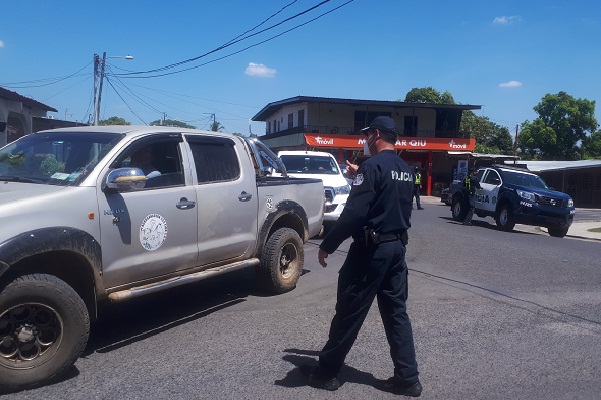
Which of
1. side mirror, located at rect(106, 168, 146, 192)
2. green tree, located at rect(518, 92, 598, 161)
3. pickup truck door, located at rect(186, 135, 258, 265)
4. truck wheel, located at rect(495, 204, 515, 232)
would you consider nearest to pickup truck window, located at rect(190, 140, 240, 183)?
pickup truck door, located at rect(186, 135, 258, 265)

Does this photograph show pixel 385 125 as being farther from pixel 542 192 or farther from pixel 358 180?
pixel 542 192

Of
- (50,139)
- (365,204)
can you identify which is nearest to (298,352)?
(365,204)

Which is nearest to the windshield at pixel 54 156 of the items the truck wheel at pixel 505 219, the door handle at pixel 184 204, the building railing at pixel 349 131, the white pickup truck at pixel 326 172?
the door handle at pixel 184 204

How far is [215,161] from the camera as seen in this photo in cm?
654

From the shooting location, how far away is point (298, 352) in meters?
5.42

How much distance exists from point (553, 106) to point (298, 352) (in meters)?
51.5

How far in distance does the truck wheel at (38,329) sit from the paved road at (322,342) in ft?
0.53

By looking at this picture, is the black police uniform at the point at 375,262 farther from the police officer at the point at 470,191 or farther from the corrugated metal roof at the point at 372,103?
the corrugated metal roof at the point at 372,103

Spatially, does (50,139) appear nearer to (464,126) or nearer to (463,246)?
(463,246)

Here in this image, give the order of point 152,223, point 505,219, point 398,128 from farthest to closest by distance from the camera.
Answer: point 398,128 < point 505,219 < point 152,223

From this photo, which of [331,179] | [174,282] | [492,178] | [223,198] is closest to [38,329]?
[174,282]

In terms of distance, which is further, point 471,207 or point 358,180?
point 471,207

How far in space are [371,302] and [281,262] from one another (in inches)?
124

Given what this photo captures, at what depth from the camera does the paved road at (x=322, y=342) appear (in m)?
4.63
